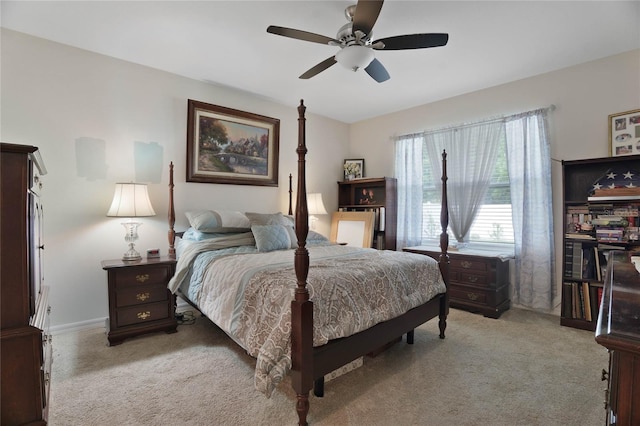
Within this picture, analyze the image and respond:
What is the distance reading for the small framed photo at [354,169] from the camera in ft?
16.9

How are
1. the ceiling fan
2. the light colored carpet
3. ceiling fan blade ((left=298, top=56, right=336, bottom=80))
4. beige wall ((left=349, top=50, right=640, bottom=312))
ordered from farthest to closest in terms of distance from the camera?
1. beige wall ((left=349, top=50, right=640, bottom=312))
2. ceiling fan blade ((left=298, top=56, right=336, bottom=80))
3. the ceiling fan
4. the light colored carpet

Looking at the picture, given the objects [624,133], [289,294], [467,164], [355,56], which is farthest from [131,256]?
[624,133]

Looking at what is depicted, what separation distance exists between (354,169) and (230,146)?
2.15 meters

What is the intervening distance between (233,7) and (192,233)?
2.07 meters

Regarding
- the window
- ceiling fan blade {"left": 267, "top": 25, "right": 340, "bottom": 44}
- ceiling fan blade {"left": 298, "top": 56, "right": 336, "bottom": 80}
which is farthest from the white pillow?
the window

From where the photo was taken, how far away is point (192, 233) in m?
3.18

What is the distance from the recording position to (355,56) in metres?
2.22

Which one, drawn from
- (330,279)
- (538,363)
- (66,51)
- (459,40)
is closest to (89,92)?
(66,51)

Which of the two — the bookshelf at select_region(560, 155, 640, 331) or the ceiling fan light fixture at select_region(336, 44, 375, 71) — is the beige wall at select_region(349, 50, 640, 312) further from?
the ceiling fan light fixture at select_region(336, 44, 375, 71)

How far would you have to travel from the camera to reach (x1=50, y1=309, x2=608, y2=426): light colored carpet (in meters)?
1.71

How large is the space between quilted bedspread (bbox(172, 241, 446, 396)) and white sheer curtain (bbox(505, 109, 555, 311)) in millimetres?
1507

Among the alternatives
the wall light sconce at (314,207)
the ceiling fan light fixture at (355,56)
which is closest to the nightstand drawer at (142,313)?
the wall light sconce at (314,207)

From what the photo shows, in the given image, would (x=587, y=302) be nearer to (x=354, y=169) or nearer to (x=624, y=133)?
(x=624, y=133)

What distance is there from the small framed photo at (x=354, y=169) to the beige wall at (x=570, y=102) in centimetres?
149
